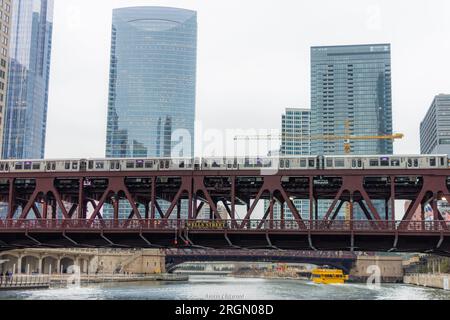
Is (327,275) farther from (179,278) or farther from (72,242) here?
(72,242)

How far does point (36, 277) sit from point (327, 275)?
88.9m

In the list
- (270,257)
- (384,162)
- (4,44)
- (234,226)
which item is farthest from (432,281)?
(4,44)

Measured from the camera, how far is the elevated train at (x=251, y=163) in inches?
2514

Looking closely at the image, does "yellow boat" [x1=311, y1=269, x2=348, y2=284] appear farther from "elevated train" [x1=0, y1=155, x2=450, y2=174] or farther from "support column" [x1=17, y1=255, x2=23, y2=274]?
"elevated train" [x1=0, y1=155, x2=450, y2=174]

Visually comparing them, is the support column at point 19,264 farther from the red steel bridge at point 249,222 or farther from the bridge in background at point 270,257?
the red steel bridge at point 249,222

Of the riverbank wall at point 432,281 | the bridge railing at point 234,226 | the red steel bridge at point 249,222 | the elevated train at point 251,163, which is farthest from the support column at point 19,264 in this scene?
the riverbank wall at point 432,281

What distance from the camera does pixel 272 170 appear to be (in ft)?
212

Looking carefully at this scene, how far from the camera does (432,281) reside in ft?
451

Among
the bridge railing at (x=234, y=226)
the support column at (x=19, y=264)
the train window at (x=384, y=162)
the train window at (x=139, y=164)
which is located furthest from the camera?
the support column at (x=19, y=264)

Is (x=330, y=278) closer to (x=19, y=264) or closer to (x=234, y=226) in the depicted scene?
(x=19, y=264)

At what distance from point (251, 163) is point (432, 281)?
9000 centimetres

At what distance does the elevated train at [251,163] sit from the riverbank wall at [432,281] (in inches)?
2675

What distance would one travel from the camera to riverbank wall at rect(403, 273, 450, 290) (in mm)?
122812
